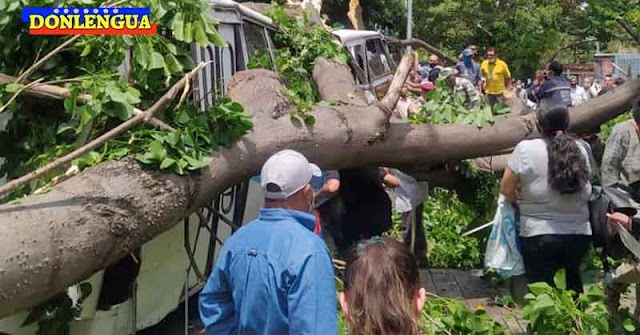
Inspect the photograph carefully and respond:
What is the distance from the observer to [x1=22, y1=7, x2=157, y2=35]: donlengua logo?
3920 millimetres

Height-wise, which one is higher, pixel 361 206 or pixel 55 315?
pixel 55 315

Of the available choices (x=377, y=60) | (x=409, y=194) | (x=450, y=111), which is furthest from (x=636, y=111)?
(x=377, y=60)

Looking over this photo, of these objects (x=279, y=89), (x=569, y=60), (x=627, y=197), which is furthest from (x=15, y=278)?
(x=569, y=60)

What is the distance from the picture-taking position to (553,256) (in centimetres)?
520

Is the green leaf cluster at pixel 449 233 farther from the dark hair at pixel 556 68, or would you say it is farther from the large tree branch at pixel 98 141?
the large tree branch at pixel 98 141

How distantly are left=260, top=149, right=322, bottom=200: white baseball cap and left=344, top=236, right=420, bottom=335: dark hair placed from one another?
1.41 feet

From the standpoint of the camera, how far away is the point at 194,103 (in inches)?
165

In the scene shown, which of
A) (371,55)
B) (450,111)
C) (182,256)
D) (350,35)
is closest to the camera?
(182,256)

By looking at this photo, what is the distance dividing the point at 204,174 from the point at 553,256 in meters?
2.37

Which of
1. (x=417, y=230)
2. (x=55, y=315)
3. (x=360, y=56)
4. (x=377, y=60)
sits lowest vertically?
(x=417, y=230)

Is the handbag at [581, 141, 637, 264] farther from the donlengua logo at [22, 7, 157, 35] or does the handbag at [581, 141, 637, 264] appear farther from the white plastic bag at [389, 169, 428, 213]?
the donlengua logo at [22, 7, 157, 35]

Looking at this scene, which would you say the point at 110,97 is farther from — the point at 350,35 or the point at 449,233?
the point at 350,35

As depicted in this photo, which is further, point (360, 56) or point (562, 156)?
point (360, 56)

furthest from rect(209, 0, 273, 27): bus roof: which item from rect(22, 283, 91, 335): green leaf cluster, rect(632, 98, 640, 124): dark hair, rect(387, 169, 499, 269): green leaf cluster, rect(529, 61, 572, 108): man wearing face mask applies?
rect(529, 61, 572, 108): man wearing face mask
